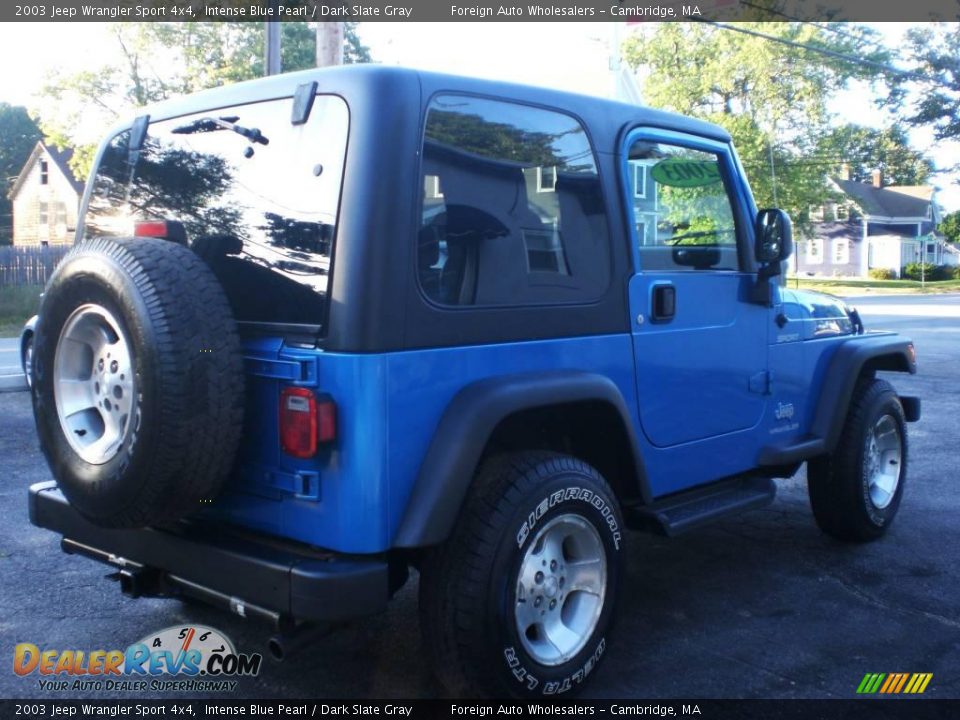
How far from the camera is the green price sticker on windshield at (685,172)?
13.7 ft

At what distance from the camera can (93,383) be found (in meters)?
3.15

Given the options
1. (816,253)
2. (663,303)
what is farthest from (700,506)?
(816,253)

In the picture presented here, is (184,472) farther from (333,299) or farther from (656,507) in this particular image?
(656,507)

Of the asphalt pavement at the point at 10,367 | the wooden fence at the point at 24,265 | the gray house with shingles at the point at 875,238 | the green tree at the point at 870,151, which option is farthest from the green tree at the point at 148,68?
the gray house with shingles at the point at 875,238

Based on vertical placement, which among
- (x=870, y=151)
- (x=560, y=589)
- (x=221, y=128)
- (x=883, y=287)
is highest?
(x=870, y=151)

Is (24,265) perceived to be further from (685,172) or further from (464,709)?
(464,709)

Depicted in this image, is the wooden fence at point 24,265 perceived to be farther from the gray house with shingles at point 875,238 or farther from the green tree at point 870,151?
the gray house with shingles at point 875,238

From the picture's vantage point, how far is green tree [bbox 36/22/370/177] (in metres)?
26.1

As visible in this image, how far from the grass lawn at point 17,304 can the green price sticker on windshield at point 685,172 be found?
20813mm

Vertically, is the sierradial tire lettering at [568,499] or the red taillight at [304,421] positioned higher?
the red taillight at [304,421]

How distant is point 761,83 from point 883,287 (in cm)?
1545

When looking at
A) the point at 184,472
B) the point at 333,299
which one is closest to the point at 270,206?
the point at 333,299

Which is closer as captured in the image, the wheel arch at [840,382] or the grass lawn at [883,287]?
the wheel arch at [840,382]

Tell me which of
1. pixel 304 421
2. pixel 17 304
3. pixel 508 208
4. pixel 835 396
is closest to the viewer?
pixel 304 421
